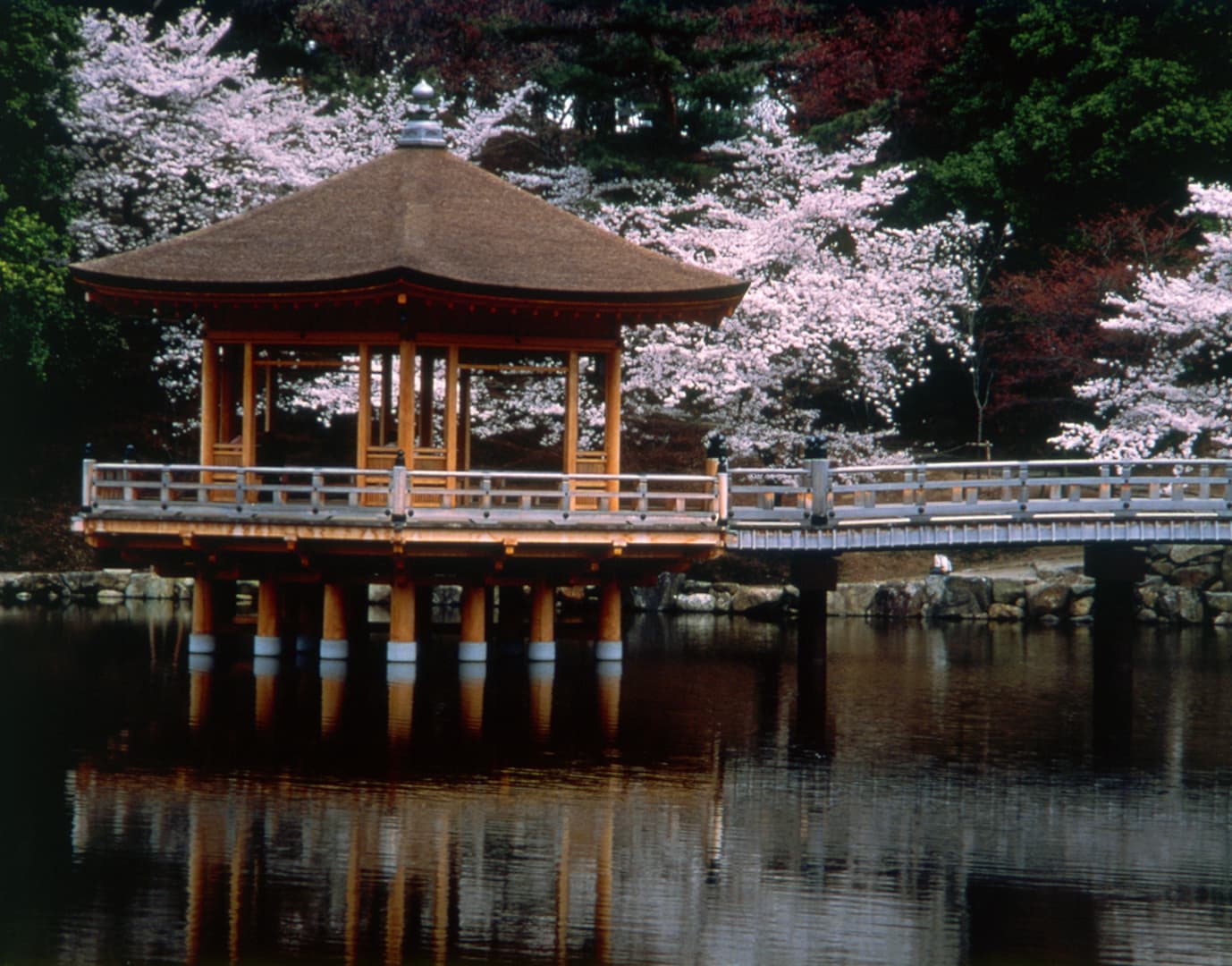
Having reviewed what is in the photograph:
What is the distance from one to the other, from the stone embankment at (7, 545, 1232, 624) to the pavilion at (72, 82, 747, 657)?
1024cm

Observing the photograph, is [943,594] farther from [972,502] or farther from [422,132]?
[422,132]

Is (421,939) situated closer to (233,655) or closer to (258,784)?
(258,784)

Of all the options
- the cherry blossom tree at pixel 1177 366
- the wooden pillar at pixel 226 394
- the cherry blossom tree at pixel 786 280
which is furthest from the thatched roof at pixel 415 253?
the cherry blossom tree at pixel 1177 366

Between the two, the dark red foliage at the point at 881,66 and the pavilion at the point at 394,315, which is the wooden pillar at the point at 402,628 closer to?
the pavilion at the point at 394,315

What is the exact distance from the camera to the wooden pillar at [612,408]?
25.6 m

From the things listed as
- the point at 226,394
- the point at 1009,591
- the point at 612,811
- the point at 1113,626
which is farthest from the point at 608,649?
the point at 1009,591

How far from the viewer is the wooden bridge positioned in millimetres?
23469

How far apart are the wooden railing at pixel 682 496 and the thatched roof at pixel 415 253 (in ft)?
7.86

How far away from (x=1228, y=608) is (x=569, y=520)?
16.6 meters

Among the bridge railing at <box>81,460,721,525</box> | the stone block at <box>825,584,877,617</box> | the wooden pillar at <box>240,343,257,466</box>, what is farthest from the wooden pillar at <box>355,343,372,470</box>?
the stone block at <box>825,584,877,617</box>

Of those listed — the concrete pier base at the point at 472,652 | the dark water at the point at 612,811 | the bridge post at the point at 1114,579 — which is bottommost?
the dark water at the point at 612,811

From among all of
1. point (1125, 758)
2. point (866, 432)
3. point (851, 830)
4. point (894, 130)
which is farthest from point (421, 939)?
point (894, 130)

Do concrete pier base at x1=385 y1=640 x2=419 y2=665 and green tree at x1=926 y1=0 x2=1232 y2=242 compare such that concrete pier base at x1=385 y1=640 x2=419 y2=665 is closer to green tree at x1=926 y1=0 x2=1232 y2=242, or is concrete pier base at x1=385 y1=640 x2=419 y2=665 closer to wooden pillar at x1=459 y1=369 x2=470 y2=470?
wooden pillar at x1=459 y1=369 x2=470 y2=470

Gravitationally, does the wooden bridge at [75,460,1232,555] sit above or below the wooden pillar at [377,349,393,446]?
below
